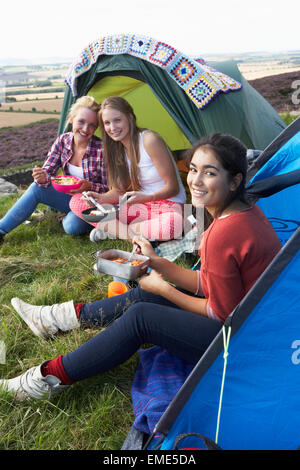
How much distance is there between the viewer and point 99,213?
2631 mm

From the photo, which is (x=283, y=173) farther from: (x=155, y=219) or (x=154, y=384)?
(x=155, y=219)

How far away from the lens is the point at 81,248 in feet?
10.5

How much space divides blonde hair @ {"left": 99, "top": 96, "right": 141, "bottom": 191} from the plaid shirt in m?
0.16

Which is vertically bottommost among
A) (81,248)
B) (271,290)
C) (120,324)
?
(81,248)

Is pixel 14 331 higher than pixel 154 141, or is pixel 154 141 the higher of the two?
pixel 154 141

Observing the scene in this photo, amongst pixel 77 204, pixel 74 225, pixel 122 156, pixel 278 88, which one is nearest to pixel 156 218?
pixel 122 156

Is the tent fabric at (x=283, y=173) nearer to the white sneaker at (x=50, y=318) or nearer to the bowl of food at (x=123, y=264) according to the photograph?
the bowl of food at (x=123, y=264)

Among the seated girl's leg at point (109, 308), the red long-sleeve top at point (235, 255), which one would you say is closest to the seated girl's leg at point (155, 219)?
the seated girl's leg at point (109, 308)

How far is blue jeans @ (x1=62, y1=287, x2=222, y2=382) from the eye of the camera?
1.42m

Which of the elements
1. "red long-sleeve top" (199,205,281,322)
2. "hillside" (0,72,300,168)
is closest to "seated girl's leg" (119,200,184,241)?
"red long-sleeve top" (199,205,281,322)

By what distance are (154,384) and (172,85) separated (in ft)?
7.45
